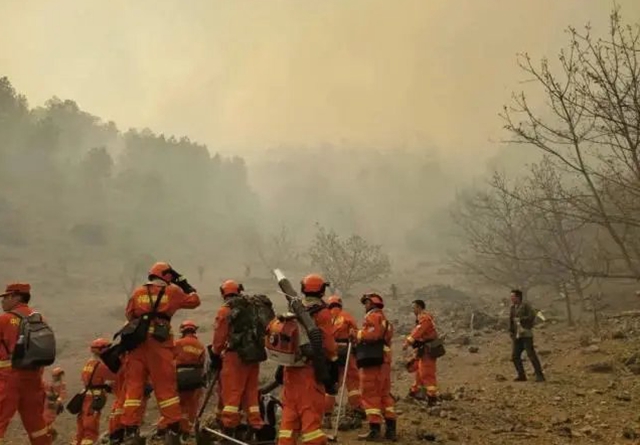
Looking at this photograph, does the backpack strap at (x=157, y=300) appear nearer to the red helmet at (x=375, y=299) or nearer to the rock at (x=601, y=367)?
the red helmet at (x=375, y=299)

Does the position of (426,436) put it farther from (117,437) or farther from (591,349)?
(591,349)

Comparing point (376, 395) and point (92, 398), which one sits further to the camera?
point (92, 398)

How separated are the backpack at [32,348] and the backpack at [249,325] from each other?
80.5 inches

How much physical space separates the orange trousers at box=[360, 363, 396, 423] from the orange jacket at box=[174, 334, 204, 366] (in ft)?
7.52

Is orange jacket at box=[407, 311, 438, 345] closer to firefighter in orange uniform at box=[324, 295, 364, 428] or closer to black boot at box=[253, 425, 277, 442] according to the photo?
firefighter in orange uniform at box=[324, 295, 364, 428]

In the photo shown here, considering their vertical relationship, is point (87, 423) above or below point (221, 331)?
below

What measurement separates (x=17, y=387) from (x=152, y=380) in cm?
155

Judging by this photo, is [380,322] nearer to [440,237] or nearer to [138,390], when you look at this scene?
[138,390]

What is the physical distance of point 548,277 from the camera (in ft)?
85.0

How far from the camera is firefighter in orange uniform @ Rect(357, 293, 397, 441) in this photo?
23.1 feet

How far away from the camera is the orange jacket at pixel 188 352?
731 centimetres

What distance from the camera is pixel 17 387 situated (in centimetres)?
599

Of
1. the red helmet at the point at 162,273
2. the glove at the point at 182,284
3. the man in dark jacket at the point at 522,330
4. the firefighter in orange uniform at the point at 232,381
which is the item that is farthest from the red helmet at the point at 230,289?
the man in dark jacket at the point at 522,330

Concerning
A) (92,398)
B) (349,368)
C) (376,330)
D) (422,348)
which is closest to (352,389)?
(349,368)
